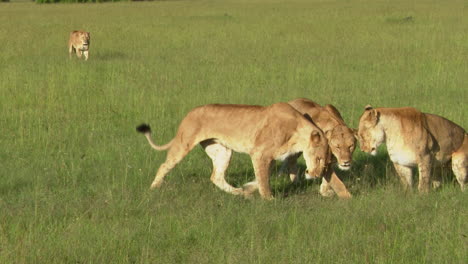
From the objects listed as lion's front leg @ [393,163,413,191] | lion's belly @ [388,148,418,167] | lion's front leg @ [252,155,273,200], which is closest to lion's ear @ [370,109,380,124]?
lion's belly @ [388,148,418,167]

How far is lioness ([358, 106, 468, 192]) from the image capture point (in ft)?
21.2

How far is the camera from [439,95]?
11664mm

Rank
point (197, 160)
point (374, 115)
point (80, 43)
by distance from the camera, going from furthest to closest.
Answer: point (80, 43), point (197, 160), point (374, 115)

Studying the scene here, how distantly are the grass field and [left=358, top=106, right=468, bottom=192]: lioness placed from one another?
0.19 metres

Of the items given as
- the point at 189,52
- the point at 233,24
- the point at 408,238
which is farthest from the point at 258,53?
the point at 408,238

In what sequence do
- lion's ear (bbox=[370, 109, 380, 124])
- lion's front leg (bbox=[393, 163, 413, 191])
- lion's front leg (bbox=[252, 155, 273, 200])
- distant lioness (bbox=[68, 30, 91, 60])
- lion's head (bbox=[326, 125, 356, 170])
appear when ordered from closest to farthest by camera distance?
1. lion's head (bbox=[326, 125, 356, 170])
2. lion's ear (bbox=[370, 109, 380, 124])
3. lion's front leg (bbox=[252, 155, 273, 200])
4. lion's front leg (bbox=[393, 163, 413, 191])
5. distant lioness (bbox=[68, 30, 91, 60])

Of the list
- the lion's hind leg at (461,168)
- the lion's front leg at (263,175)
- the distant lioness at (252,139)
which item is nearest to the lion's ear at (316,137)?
the distant lioness at (252,139)

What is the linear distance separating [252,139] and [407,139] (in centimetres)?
123

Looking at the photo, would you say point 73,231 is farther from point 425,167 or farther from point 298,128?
point 425,167

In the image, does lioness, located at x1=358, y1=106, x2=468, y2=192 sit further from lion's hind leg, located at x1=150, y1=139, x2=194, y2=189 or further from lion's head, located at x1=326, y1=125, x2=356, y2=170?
lion's hind leg, located at x1=150, y1=139, x2=194, y2=189

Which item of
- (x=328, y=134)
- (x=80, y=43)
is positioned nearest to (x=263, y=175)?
(x=328, y=134)

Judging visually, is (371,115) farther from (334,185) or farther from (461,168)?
(461,168)

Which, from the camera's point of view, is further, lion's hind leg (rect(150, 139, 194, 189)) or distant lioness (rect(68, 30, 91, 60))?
distant lioness (rect(68, 30, 91, 60))

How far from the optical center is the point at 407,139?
650cm
